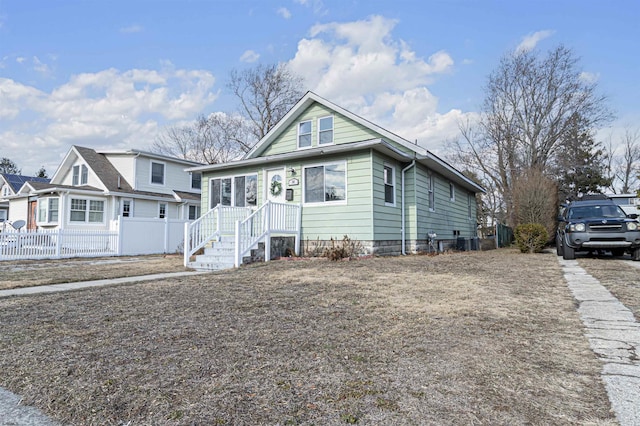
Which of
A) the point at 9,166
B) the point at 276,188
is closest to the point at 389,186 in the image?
the point at 276,188

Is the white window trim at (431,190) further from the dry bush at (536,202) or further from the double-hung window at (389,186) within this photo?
the dry bush at (536,202)

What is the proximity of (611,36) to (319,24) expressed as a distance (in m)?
10.8

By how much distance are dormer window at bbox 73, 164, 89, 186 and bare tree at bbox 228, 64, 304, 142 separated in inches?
536

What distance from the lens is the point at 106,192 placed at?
19078mm

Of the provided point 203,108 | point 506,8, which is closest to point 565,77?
point 506,8

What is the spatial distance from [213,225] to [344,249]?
3972 millimetres

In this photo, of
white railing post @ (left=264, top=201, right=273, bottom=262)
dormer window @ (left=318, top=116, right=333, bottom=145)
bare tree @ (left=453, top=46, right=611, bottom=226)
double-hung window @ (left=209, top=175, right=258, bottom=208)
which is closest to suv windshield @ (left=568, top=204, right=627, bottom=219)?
dormer window @ (left=318, top=116, right=333, bottom=145)

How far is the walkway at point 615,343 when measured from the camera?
2027mm

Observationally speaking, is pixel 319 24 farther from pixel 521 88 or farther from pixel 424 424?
pixel 521 88

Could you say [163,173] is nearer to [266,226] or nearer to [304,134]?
[304,134]

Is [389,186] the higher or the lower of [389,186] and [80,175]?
the lower

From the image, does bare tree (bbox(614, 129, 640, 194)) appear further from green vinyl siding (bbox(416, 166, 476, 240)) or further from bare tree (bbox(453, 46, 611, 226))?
green vinyl siding (bbox(416, 166, 476, 240))

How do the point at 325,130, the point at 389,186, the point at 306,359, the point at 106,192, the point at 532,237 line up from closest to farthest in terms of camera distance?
the point at 306,359
the point at 389,186
the point at 532,237
the point at 325,130
the point at 106,192

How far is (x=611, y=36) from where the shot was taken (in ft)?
45.4
